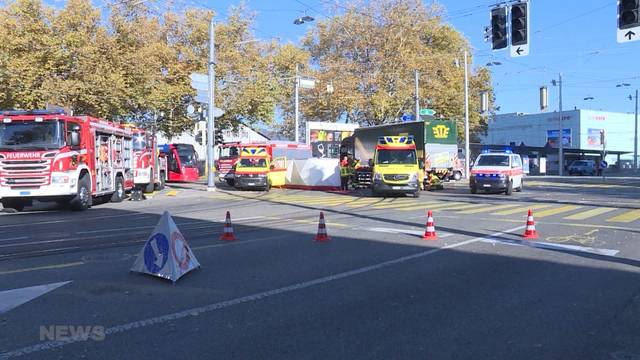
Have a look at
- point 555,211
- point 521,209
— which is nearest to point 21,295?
point 555,211

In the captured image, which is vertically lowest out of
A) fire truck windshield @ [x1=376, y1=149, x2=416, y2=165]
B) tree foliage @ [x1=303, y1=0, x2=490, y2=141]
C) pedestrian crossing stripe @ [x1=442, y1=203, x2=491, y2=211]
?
pedestrian crossing stripe @ [x1=442, y1=203, x2=491, y2=211]

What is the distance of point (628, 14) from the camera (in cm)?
1549

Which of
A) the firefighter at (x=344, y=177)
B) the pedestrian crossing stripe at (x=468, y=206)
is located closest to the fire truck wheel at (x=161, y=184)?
the firefighter at (x=344, y=177)

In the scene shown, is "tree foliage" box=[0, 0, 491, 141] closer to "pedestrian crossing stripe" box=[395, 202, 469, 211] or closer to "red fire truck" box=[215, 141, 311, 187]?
"red fire truck" box=[215, 141, 311, 187]

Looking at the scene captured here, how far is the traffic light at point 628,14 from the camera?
15406 mm

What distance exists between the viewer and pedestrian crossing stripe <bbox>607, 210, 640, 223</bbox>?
15211 millimetres

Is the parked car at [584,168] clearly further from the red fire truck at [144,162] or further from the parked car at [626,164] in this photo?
the red fire truck at [144,162]

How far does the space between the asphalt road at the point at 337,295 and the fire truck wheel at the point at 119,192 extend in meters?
9.06

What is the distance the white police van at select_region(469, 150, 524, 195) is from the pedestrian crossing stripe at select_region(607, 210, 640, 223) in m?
8.26

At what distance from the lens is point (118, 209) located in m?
19.7

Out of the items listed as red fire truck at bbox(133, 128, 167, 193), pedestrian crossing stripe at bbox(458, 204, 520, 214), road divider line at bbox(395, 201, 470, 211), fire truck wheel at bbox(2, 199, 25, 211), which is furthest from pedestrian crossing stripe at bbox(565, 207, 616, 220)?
red fire truck at bbox(133, 128, 167, 193)

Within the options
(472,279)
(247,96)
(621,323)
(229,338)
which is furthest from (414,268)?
(247,96)

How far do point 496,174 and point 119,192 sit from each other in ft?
51.3

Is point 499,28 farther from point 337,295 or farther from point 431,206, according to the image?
point 337,295
